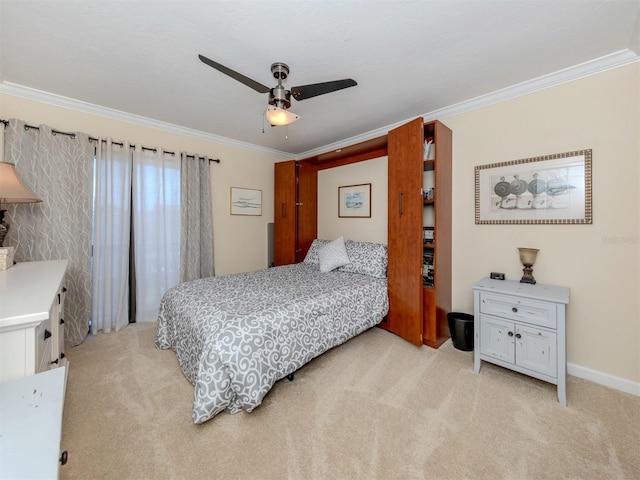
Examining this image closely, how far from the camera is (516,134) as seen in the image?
2422mm

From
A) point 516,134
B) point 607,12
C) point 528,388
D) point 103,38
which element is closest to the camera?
point 607,12

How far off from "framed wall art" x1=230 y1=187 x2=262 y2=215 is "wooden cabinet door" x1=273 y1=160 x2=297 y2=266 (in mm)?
289

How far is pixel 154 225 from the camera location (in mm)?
3250

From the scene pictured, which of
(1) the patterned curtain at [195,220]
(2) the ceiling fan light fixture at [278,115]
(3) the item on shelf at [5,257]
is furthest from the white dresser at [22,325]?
(1) the patterned curtain at [195,220]

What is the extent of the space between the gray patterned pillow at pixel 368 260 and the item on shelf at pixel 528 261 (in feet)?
4.11

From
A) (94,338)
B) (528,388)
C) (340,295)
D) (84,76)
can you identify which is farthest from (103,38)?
(528,388)

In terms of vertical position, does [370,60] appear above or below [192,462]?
above

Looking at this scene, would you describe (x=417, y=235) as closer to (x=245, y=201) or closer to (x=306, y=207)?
(x=306, y=207)

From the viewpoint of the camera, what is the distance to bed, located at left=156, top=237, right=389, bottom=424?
1.64m

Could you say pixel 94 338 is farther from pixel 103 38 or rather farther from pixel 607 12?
pixel 607 12

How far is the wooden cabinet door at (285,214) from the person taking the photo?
13.4ft

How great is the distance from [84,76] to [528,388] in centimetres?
438

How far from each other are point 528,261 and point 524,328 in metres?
0.62

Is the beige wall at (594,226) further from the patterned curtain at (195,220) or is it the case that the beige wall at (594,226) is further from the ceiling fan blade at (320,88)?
the patterned curtain at (195,220)
